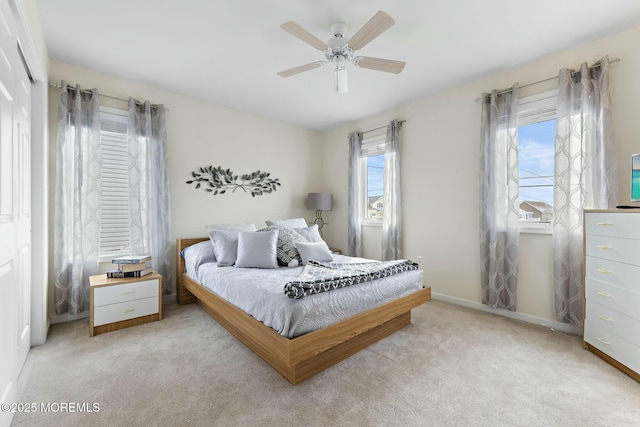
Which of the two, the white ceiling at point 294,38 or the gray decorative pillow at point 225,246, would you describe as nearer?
the white ceiling at point 294,38

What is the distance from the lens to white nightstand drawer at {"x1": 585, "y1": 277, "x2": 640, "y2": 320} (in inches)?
71.4

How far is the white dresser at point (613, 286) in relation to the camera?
1.81 meters

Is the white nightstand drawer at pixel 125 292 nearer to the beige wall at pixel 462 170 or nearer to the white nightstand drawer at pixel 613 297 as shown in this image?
the beige wall at pixel 462 170

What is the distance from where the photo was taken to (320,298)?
6.11 ft

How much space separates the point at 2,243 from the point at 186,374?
1.27 metres

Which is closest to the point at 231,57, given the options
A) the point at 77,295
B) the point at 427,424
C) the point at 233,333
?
the point at 233,333

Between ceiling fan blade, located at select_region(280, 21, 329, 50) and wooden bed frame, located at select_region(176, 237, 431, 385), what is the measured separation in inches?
79.3

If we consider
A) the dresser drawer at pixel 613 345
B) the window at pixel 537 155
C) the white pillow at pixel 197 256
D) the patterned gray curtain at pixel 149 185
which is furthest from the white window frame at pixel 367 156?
the patterned gray curtain at pixel 149 185

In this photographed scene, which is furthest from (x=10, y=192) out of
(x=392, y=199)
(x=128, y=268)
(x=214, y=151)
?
(x=392, y=199)

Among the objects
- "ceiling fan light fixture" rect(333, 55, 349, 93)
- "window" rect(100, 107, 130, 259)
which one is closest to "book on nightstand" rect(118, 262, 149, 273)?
"window" rect(100, 107, 130, 259)

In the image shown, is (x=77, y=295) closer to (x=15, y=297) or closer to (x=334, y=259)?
(x=15, y=297)

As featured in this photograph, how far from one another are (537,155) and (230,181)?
3.69 m

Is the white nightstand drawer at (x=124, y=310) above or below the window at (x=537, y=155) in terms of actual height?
below

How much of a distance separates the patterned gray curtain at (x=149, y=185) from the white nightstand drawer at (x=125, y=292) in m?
A: 0.48
